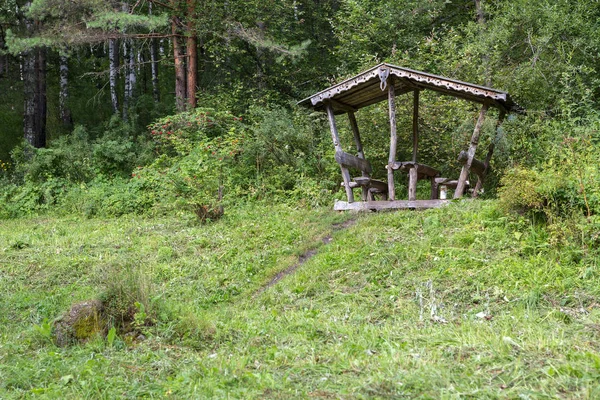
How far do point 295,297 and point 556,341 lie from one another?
3426 mm

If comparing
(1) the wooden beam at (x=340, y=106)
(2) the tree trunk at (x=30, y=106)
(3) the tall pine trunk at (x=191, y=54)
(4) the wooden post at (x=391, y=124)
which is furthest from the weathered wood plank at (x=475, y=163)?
(2) the tree trunk at (x=30, y=106)

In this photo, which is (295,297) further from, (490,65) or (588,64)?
(588,64)

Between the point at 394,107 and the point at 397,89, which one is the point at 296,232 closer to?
the point at 394,107

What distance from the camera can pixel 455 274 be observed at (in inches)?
277

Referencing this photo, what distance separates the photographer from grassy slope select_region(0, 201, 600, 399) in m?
4.27

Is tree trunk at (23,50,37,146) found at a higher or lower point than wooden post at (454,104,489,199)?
higher

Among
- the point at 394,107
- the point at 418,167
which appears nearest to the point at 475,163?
the point at 418,167

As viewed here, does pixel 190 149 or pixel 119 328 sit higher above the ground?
pixel 190 149

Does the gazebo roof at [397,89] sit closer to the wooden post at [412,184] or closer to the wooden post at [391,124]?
the wooden post at [391,124]

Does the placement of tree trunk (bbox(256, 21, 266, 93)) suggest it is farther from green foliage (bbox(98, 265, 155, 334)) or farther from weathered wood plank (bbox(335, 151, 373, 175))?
green foliage (bbox(98, 265, 155, 334))

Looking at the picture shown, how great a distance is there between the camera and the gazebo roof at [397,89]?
10.1m

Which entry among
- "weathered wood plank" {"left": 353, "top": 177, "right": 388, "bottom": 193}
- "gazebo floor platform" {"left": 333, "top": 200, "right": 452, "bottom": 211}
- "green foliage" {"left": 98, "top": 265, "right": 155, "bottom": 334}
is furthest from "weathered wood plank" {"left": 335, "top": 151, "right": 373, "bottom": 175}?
"green foliage" {"left": 98, "top": 265, "right": 155, "bottom": 334}

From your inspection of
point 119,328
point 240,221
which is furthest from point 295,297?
point 240,221

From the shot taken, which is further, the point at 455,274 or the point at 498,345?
the point at 455,274
